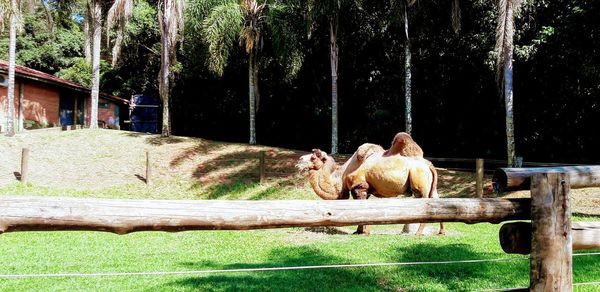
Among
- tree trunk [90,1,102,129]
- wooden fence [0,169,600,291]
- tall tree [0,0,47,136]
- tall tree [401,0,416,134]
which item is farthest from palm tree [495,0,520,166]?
tree trunk [90,1,102,129]

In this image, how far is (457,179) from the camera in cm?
1931

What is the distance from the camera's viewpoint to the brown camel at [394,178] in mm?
10312

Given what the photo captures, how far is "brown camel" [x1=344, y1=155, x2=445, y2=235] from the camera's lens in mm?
10312

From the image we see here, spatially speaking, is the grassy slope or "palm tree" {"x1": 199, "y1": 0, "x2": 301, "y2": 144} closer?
the grassy slope

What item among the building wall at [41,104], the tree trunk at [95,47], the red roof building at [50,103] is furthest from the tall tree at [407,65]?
the building wall at [41,104]

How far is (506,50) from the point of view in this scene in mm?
17297

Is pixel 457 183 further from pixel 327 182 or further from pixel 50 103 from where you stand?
pixel 50 103

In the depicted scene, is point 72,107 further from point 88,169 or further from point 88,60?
point 88,169

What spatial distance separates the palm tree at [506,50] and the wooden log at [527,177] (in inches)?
548

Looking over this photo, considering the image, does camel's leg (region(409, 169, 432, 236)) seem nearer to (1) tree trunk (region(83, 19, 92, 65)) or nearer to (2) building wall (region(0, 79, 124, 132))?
(1) tree trunk (region(83, 19, 92, 65))

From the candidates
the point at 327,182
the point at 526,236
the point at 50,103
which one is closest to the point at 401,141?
the point at 327,182

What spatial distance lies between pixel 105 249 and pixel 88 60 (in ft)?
81.0

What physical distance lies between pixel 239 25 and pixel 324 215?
67.7 feet

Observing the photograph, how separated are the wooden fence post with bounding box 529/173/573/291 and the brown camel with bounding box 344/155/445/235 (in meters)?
6.53
